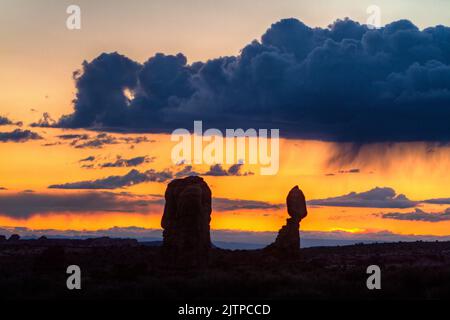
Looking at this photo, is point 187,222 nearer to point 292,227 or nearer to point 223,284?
point 292,227

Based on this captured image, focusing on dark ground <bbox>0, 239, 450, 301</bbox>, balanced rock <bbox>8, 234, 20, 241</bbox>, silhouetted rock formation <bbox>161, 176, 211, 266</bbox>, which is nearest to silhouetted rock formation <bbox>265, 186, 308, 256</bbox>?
dark ground <bbox>0, 239, 450, 301</bbox>

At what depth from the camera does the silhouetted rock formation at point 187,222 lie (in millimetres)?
74375

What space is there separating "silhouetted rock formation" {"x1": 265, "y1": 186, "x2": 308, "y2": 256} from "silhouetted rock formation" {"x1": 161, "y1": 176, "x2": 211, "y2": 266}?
30.6 feet

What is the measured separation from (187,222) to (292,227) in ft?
45.2

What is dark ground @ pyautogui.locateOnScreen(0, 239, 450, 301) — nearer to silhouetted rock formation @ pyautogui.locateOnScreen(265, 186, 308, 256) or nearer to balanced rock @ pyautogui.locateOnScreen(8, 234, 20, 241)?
silhouetted rock formation @ pyautogui.locateOnScreen(265, 186, 308, 256)

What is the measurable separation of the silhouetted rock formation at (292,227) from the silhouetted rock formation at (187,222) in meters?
9.32

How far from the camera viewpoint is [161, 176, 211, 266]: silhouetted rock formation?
7438 centimetres

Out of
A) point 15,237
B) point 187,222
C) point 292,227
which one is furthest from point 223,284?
point 15,237

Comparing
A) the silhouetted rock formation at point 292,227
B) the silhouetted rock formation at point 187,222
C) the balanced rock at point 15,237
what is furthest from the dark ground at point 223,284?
the balanced rock at point 15,237

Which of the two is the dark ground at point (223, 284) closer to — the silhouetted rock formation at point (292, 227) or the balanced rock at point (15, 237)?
the silhouetted rock formation at point (292, 227)

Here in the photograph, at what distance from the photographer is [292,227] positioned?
279 ft
